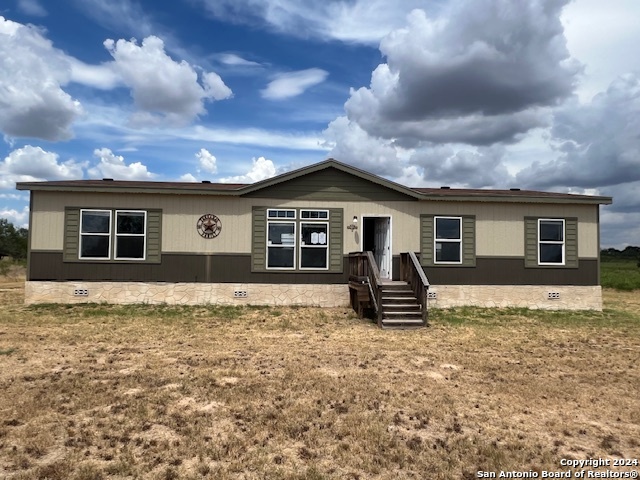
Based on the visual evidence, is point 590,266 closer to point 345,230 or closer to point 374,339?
point 345,230

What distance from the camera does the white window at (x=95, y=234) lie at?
1320 cm

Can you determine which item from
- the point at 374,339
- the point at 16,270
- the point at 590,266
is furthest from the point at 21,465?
the point at 16,270

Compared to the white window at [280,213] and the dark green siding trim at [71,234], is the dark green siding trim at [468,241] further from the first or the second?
the dark green siding trim at [71,234]

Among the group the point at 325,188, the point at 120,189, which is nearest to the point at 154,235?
the point at 120,189

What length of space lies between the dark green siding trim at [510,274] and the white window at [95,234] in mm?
9242

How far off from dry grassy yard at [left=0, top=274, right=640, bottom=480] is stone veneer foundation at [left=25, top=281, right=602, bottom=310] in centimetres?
292

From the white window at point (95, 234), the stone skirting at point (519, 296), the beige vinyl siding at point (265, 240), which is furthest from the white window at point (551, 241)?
the white window at point (95, 234)

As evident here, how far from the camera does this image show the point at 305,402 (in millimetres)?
5449

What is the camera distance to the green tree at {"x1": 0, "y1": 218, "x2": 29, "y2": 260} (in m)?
48.1

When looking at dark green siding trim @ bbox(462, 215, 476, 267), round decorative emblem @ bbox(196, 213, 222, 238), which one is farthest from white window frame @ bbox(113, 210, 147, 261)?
dark green siding trim @ bbox(462, 215, 476, 267)

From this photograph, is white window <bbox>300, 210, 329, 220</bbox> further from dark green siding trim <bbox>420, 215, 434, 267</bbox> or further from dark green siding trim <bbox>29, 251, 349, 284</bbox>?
dark green siding trim <bbox>420, 215, 434, 267</bbox>

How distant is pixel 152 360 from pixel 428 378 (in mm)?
4246

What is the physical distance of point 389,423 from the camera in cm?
489

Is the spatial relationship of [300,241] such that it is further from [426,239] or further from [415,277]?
[426,239]
